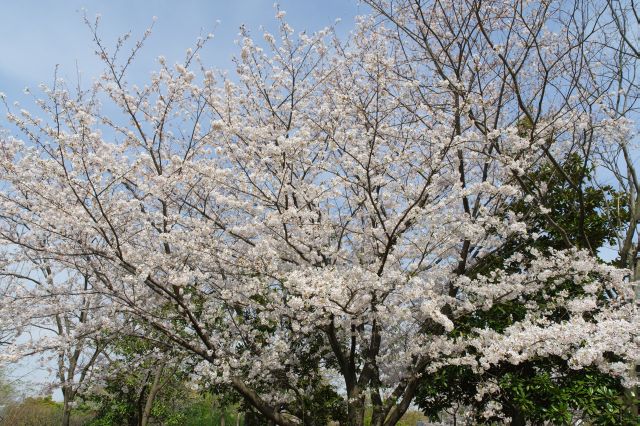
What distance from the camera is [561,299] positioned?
649 cm

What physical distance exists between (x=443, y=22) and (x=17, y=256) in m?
8.37

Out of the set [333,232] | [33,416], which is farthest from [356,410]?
[33,416]

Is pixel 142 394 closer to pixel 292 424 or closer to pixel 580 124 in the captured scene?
pixel 292 424

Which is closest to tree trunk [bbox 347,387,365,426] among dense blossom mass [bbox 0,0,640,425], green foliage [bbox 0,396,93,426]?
dense blossom mass [bbox 0,0,640,425]

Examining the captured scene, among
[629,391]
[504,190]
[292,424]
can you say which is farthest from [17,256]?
[629,391]

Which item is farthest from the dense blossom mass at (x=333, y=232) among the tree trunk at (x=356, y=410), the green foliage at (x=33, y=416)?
the green foliage at (x=33, y=416)

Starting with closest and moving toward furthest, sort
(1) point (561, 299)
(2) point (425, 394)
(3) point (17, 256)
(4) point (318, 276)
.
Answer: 1. (4) point (318, 276)
2. (1) point (561, 299)
3. (2) point (425, 394)
4. (3) point (17, 256)

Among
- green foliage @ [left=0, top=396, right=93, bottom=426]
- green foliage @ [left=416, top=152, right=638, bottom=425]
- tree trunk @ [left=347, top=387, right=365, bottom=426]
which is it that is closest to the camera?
green foliage @ [left=416, top=152, right=638, bottom=425]

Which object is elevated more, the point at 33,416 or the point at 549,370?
the point at 549,370

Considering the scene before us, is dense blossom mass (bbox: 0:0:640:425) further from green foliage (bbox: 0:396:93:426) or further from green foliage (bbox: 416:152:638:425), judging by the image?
green foliage (bbox: 0:396:93:426)

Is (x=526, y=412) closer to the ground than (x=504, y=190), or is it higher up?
closer to the ground

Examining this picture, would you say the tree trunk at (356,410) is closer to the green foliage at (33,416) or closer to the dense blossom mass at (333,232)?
the dense blossom mass at (333,232)

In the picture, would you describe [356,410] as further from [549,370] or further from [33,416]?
[33,416]

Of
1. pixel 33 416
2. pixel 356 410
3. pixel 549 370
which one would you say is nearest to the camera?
pixel 549 370
